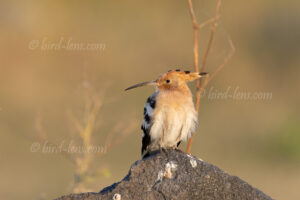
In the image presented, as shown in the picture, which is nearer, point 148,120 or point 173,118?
point 173,118

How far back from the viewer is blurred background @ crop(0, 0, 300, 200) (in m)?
10.8

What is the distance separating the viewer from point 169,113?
5.09m

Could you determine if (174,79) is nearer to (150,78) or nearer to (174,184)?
(174,184)

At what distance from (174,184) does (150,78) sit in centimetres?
810

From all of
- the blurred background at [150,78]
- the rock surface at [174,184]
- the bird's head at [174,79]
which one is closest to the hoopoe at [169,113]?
the bird's head at [174,79]

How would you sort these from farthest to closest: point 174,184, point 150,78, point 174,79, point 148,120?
1. point 150,78
2. point 148,120
3. point 174,79
4. point 174,184

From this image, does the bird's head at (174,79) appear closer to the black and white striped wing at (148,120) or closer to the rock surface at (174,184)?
the black and white striped wing at (148,120)

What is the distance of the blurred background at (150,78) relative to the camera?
427 inches

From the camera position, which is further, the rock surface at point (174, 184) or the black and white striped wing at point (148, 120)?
the black and white striped wing at point (148, 120)

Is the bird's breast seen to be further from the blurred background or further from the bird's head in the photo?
the blurred background

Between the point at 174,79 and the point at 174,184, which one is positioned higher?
the point at 174,79

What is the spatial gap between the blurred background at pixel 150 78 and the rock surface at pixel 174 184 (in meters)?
5.95

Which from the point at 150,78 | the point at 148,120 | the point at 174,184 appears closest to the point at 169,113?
the point at 148,120

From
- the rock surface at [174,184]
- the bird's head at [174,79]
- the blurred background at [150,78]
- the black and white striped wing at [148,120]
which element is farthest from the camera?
the blurred background at [150,78]
